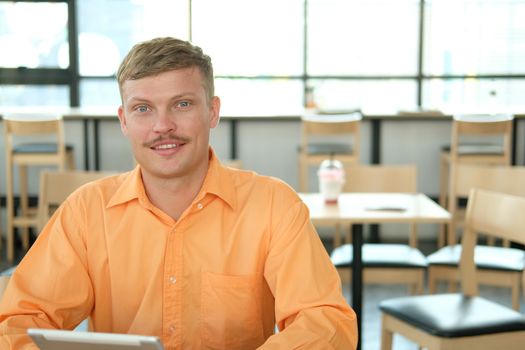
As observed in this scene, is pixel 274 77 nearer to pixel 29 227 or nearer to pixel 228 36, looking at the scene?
pixel 228 36

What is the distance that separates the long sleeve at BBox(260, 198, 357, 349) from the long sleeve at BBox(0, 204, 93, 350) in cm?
39

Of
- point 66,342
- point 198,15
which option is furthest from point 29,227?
point 66,342

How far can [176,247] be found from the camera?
6.07 feet

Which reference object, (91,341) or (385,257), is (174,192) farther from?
(385,257)

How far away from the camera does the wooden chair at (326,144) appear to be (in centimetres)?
574

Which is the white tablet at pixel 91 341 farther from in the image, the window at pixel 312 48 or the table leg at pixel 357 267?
the window at pixel 312 48

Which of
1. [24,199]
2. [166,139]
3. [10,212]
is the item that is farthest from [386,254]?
[24,199]

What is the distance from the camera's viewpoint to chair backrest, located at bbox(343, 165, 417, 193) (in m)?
4.07

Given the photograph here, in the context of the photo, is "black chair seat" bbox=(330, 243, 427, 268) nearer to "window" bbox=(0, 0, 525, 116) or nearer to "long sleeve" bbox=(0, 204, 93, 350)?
"long sleeve" bbox=(0, 204, 93, 350)

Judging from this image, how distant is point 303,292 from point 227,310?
0.17m

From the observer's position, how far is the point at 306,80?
7.76 m

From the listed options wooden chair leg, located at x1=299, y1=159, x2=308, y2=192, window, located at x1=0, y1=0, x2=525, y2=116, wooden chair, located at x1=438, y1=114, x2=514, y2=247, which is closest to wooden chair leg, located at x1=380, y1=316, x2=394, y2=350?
wooden chair, located at x1=438, y1=114, x2=514, y2=247

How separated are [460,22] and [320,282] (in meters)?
6.34

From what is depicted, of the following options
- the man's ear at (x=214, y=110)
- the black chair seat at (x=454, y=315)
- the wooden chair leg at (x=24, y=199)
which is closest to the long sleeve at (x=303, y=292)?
the man's ear at (x=214, y=110)
